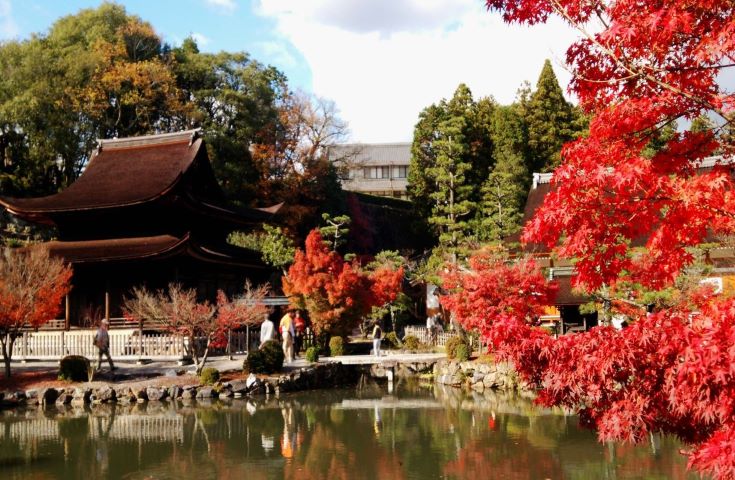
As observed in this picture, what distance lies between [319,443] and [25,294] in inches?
398

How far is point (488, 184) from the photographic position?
1647 inches

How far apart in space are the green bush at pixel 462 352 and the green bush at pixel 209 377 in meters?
7.96

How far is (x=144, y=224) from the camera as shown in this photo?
29453mm

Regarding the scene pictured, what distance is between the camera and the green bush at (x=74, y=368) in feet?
65.9

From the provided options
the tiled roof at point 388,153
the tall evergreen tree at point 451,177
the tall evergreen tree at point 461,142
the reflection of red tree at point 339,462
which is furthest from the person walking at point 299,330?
the tiled roof at point 388,153

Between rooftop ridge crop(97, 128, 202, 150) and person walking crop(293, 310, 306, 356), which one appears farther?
rooftop ridge crop(97, 128, 202, 150)

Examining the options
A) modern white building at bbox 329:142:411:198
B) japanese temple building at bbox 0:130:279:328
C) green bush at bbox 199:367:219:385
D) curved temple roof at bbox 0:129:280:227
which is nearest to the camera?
green bush at bbox 199:367:219:385

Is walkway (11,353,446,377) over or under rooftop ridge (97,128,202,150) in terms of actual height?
under

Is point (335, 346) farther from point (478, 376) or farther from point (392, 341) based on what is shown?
point (478, 376)

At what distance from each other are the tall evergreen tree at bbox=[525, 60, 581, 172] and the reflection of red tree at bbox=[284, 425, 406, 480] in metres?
33.6

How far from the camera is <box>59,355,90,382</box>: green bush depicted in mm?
20094

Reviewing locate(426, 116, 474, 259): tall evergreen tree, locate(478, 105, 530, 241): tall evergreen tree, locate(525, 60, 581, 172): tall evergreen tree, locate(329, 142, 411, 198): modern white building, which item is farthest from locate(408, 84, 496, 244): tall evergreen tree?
locate(329, 142, 411, 198): modern white building

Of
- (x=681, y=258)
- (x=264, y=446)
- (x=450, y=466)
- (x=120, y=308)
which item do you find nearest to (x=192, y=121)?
(x=120, y=308)

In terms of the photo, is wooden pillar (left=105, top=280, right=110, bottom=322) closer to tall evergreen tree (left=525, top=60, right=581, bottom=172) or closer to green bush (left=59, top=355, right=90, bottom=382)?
green bush (left=59, top=355, right=90, bottom=382)
